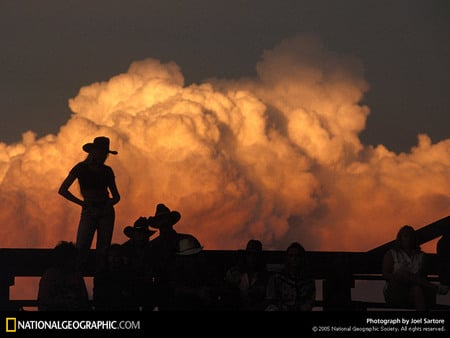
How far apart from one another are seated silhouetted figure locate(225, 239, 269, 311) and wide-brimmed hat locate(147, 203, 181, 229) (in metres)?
1.08

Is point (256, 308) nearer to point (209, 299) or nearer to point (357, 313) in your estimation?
point (209, 299)

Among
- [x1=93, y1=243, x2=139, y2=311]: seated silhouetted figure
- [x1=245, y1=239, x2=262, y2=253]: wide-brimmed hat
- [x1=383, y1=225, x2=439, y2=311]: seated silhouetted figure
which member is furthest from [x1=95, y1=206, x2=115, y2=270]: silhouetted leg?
[x1=383, y1=225, x2=439, y2=311]: seated silhouetted figure

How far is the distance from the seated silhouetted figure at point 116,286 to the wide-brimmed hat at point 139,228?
0.75m

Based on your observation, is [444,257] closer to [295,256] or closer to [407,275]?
[407,275]

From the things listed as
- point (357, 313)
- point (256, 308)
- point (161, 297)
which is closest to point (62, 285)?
point (161, 297)

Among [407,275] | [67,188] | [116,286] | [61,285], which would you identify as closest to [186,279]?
[116,286]

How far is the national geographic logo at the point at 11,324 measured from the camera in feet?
41.1

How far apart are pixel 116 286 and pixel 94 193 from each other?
4.58 ft

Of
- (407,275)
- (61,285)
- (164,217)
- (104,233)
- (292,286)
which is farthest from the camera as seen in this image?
(104,233)

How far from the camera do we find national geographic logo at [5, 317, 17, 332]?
12531 mm

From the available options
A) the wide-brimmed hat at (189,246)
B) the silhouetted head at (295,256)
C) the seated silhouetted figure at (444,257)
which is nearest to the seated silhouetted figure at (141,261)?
the wide-brimmed hat at (189,246)

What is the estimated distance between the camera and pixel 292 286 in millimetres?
14578

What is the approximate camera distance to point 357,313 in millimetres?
12836

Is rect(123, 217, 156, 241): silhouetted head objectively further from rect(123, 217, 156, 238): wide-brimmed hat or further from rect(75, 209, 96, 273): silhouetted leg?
rect(75, 209, 96, 273): silhouetted leg
